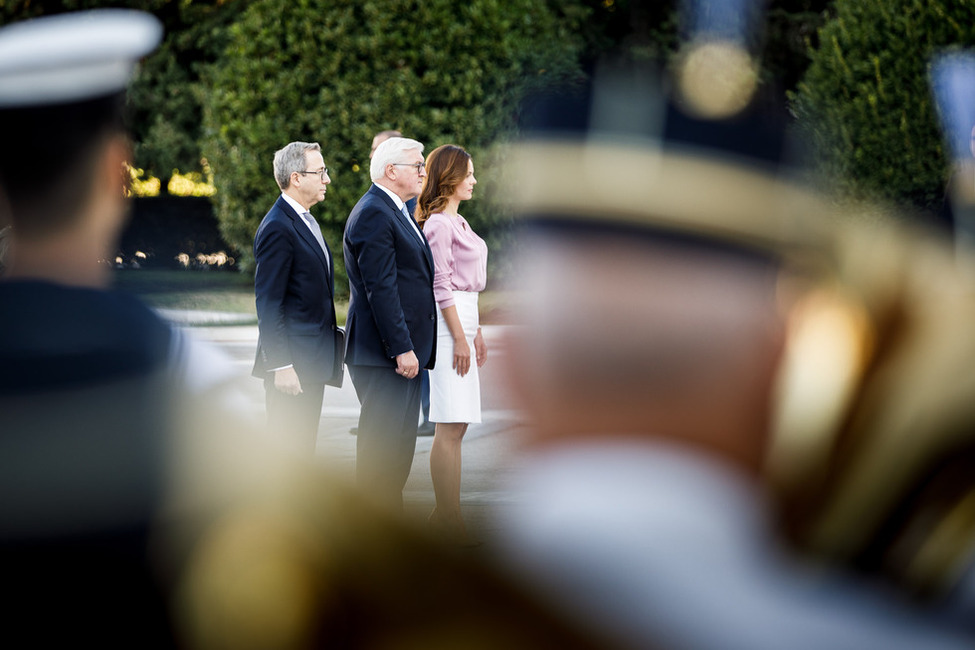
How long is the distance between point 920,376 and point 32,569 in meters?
0.75

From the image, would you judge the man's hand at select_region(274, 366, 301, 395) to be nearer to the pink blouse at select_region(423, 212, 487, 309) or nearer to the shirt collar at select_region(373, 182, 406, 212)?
the pink blouse at select_region(423, 212, 487, 309)

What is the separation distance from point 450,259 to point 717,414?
3.79m

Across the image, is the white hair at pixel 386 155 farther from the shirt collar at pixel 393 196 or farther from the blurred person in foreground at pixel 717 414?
the blurred person in foreground at pixel 717 414

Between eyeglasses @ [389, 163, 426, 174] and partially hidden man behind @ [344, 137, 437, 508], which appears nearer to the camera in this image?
partially hidden man behind @ [344, 137, 437, 508]

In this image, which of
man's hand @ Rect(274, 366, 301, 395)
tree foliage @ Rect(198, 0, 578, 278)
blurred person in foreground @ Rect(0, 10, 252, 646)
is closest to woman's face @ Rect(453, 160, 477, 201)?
man's hand @ Rect(274, 366, 301, 395)

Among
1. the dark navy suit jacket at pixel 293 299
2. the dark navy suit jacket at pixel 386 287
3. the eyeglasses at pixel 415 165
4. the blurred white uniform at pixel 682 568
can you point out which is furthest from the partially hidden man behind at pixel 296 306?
the blurred white uniform at pixel 682 568

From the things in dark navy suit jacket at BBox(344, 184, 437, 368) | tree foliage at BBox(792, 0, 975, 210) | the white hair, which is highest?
tree foliage at BBox(792, 0, 975, 210)

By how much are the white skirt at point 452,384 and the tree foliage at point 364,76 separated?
1087cm

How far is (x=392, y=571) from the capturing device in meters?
0.87

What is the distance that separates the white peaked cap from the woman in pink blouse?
11.2ft

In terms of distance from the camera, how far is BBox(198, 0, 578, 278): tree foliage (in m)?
15.6

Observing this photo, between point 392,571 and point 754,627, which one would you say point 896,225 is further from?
point 392,571

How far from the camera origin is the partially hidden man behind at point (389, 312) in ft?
13.9

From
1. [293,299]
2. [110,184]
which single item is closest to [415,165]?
[293,299]
